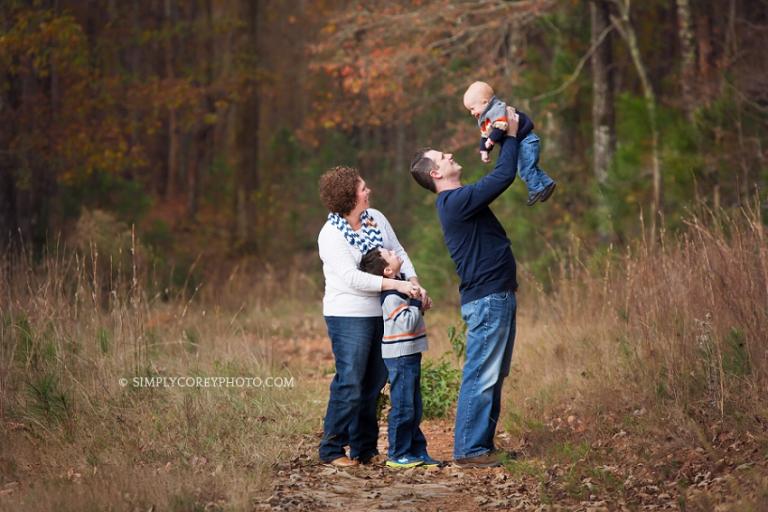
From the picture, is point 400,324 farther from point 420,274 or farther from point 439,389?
point 420,274

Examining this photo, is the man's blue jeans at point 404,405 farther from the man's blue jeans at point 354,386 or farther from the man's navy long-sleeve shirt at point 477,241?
the man's navy long-sleeve shirt at point 477,241

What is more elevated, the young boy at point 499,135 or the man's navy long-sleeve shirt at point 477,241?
the young boy at point 499,135

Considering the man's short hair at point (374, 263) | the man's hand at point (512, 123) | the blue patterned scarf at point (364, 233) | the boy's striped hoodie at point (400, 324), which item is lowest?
the boy's striped hoodie at point (400, 324)

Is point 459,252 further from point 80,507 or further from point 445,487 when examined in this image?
point 80,507

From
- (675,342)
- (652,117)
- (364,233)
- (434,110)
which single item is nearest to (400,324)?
(364,233)

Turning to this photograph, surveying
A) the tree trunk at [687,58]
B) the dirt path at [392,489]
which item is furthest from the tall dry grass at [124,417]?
the tree trunk at [687,58]

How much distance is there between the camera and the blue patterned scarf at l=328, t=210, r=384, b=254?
23.4 ft

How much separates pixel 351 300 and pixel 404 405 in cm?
74

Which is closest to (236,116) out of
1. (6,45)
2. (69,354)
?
(6,45)

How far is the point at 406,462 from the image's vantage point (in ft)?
23.4

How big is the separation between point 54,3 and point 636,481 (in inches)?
629

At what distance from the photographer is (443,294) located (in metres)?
16.3

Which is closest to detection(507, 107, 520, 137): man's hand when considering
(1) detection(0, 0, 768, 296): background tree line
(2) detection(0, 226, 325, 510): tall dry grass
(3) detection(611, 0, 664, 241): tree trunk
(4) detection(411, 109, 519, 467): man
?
(4) detection(411, 109, 519, 467): man

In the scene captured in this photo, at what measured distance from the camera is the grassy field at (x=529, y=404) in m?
6.31
